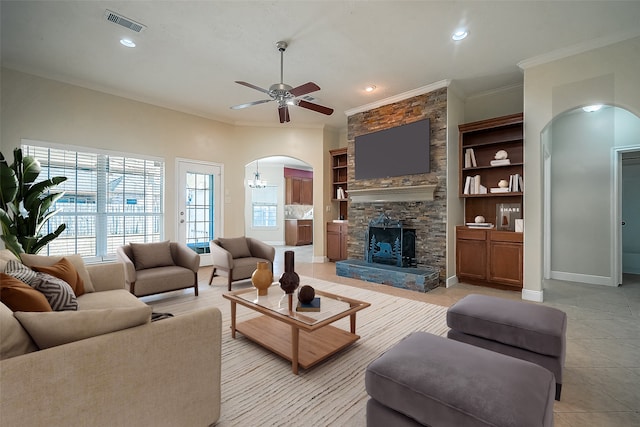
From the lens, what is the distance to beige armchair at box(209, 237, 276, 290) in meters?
4.18

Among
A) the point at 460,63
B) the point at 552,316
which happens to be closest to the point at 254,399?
the point at 552,316

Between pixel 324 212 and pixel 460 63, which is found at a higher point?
pixel 460 63

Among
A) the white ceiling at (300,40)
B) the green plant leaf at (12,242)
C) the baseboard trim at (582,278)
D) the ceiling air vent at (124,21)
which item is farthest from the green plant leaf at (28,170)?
the baseboard trim at (582,278)

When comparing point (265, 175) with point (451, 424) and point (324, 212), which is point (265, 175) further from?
point (451, 424)

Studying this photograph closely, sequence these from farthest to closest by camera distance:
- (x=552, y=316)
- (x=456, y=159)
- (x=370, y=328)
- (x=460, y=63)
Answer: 1. (x=456, y=159)
2. (x=460, y=63)
3. (x=370, y=328)
4. (x=552, y=316)

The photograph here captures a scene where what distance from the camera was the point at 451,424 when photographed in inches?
44.7

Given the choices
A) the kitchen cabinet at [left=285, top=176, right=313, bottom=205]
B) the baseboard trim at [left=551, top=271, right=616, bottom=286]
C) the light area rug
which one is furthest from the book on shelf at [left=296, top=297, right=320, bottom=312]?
the kitchen cabinet at [left=285, top=176, right=313, bottom=205]

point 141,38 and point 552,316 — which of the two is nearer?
point 552,316

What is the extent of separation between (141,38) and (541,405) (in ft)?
15.3

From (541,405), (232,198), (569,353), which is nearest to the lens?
(541,405)

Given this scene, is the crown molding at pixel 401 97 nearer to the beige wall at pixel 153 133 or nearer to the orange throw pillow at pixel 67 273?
the beige wall at pixel 153 133

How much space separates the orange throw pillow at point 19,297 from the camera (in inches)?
56.5

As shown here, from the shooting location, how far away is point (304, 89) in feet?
10.3

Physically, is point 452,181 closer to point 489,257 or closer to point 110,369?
point 489,257
